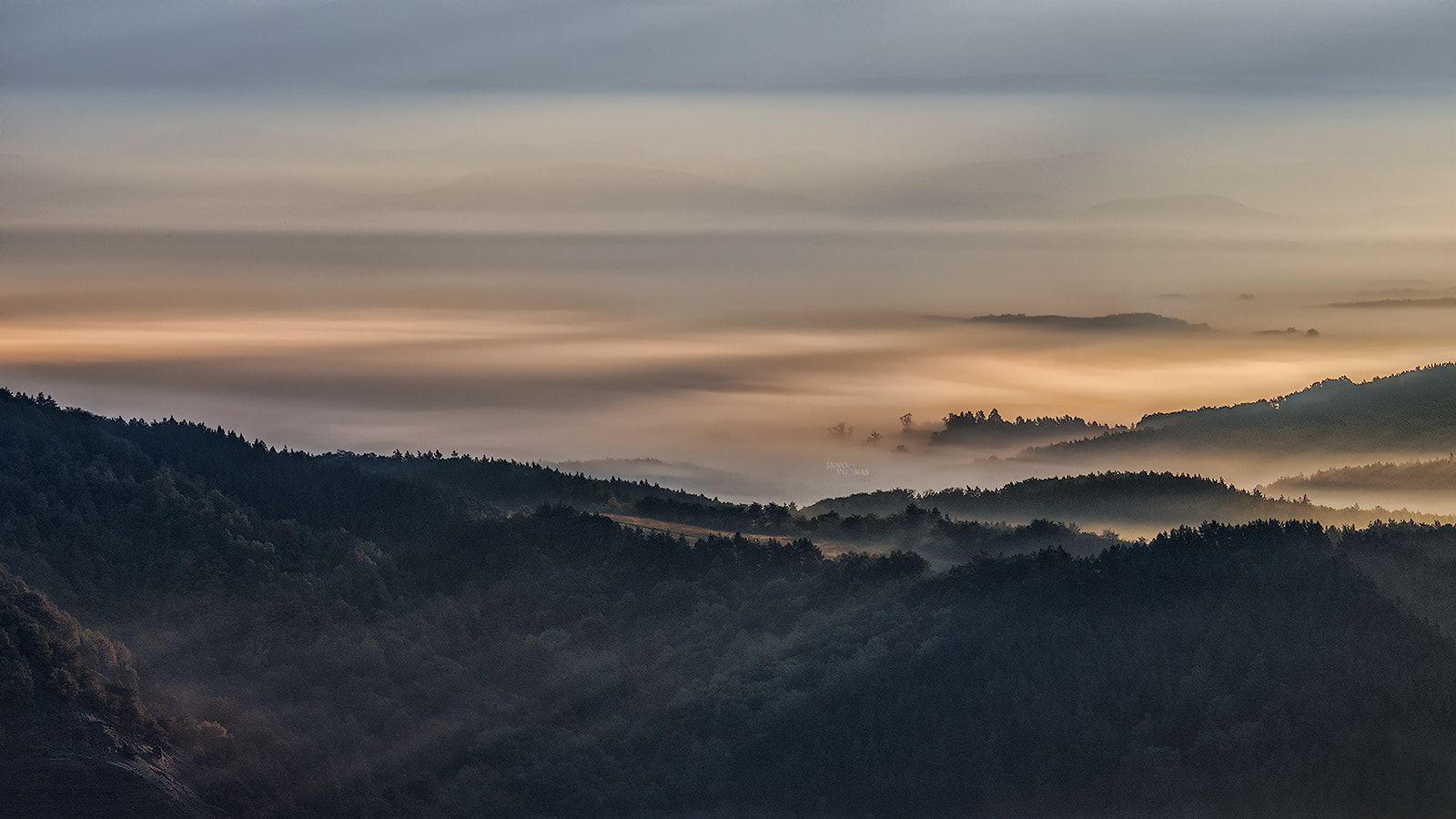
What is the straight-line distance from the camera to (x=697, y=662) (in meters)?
124

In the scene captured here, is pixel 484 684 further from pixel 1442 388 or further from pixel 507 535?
pixel 1442 388

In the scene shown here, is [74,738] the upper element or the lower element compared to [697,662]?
upper

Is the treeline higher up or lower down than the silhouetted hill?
higher up

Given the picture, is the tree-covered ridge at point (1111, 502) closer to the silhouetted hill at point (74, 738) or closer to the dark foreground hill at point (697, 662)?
the dark foreground hill at point (697, 662)

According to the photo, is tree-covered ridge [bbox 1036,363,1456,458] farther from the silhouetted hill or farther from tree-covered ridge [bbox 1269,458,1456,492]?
the silhouetted hill

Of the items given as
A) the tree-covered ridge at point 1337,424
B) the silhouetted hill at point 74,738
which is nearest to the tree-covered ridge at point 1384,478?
the tree-covered ridge at point 1337,424

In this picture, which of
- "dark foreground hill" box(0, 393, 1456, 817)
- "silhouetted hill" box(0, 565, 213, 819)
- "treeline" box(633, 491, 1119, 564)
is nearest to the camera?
"silhouetted hill" box(0, 565, 213, 819)

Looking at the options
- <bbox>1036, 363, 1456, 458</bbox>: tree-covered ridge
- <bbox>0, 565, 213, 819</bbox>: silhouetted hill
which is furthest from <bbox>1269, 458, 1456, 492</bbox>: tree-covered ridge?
<bbox>0, 565, 213, 819</bbox>: silhouetted hill

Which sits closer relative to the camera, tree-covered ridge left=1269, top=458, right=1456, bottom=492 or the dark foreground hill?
the dark foreground hill

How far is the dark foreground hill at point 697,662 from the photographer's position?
95.8 m

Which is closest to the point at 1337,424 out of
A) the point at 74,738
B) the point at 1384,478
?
the point at 1384,478

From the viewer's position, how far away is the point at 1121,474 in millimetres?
154250

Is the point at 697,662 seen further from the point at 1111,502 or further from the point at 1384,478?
the point at 1384,478

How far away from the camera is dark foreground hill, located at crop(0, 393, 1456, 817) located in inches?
3770
